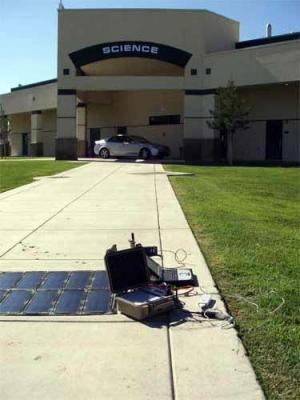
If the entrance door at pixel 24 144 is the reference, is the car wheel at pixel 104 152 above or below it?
below

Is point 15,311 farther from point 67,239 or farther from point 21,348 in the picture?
point 67,239

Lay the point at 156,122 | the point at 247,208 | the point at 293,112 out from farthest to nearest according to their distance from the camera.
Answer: the point at 156,122
the point at 293,112
the point at 247,208

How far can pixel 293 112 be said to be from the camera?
118 feet

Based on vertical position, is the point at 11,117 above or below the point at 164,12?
below

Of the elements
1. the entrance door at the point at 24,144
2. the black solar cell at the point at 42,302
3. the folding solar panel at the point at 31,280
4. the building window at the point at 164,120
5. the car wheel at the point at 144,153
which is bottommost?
the black solar cell at the point at 42,302

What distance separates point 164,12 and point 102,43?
419 cm

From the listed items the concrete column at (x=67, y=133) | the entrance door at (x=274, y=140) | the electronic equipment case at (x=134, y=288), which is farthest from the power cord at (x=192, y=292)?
the concrete column at (x=67, y=133)

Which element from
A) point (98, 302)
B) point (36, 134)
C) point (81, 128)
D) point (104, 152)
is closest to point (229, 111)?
point (104, 152)

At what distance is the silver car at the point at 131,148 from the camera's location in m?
36.7

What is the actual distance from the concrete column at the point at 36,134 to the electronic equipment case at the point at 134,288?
4660 centimetres

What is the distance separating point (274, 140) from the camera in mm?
36812

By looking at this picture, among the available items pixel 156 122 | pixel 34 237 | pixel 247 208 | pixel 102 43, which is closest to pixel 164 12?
pixel 102 43

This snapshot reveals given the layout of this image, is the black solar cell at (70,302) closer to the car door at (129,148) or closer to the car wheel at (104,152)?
the car door at (129,148)

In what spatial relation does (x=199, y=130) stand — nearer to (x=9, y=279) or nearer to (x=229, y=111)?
(x=229, y=111)
